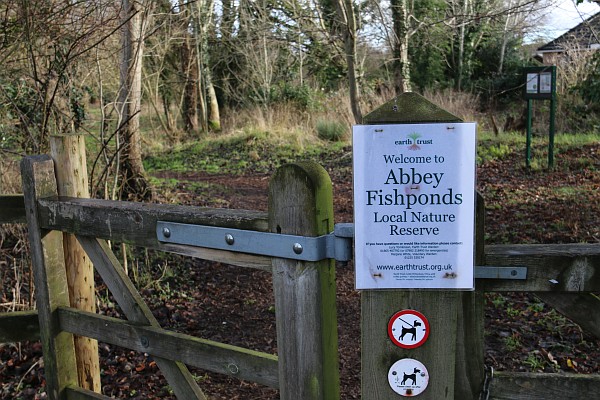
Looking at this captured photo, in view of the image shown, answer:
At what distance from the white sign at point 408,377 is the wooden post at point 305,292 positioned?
0.99 ft

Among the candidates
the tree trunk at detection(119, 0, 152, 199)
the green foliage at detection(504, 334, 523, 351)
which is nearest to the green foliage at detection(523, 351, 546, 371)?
the green foliage at detection(504, 334, 523, 351)

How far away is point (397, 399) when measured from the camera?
1.68 meters

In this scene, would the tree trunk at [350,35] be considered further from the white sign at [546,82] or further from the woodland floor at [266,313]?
the woodland floor at [266,313]

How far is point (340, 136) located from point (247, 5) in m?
5.89

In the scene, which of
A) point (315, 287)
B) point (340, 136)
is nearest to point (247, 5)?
point (340, 136)

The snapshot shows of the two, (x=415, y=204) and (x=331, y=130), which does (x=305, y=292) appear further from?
(x=331, y=130)

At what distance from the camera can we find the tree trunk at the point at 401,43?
584 inches

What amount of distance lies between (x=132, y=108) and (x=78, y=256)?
4.35 metres

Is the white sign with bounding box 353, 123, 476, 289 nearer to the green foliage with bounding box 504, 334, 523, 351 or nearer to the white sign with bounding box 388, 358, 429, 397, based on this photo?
the white sign with bounding box 388, 358, 429, 397

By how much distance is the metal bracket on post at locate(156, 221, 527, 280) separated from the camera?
1.73 m

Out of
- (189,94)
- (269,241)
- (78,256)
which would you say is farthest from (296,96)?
(269,241)

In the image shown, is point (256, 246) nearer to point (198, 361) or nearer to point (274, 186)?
point (274, 186)

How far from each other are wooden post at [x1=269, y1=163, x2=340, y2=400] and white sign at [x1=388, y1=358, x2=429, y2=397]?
11.8 inches

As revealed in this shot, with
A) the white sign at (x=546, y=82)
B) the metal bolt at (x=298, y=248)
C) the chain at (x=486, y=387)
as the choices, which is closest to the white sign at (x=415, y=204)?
the metal bolt at (x=298, y=248)
